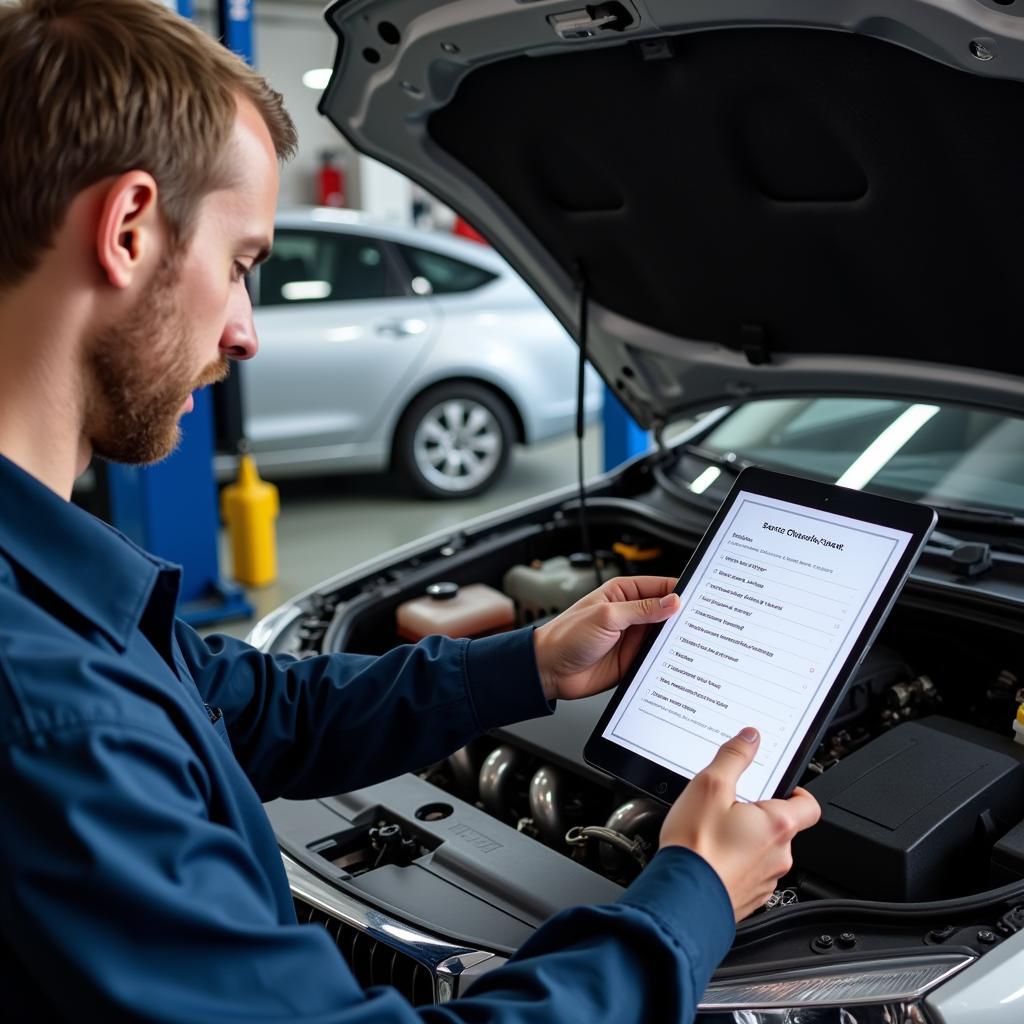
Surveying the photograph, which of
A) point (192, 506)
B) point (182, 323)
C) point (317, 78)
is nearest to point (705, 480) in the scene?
point (182, 323)

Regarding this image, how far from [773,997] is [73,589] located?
0.77 metres

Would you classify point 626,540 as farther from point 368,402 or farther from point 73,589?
point 368,402

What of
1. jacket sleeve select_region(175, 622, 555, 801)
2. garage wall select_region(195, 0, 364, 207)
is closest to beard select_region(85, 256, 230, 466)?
jacket sleeve select_region(175, 622, 555, 801)

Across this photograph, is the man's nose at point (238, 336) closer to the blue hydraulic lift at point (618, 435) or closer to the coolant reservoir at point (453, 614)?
the coolant reservoir at point (453, 614)

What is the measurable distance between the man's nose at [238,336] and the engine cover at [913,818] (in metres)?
0.83

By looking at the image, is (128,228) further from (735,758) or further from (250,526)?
(250,526)

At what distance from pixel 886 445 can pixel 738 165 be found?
774mm

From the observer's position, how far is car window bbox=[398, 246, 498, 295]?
5.27 meters

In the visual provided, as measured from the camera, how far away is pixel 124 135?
884mm

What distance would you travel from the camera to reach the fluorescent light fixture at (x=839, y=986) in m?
1.17

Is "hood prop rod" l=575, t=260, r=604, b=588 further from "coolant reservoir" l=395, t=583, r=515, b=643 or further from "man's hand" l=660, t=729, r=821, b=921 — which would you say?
"man's hand" l=660, t=729, r=821, b=921

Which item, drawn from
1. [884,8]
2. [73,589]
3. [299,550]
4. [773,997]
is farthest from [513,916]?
[299,550]

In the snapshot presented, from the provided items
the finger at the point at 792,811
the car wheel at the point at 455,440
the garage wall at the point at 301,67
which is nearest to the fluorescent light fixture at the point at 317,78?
the garage wall at the point at 301,67

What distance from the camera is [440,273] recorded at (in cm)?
532
